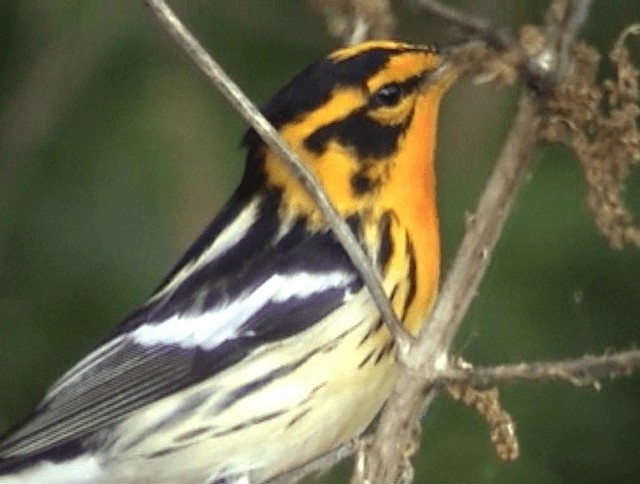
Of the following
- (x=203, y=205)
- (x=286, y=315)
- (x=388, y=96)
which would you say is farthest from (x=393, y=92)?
(x=203, y=205)

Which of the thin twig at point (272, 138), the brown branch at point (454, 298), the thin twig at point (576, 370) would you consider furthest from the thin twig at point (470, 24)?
the thin twig at point (576, 370)

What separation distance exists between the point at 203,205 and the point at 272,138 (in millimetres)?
1549

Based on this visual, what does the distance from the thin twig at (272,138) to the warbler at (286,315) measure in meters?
0.45

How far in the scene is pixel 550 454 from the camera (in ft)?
9.82

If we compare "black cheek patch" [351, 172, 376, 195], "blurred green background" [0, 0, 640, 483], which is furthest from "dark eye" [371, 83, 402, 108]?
"blurred green background" [0, 0, 640, 483]

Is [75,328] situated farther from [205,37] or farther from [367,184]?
[367,184]

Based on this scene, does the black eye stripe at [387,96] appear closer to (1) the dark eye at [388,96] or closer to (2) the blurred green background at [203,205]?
(1) the dark eye at [388,96]

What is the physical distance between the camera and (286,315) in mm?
2316

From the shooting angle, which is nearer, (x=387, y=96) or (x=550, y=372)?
(x=550, y=372)

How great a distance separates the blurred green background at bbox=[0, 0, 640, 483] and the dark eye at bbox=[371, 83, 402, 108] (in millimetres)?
661

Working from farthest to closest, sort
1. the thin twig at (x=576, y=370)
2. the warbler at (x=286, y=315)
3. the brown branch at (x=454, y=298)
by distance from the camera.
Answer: the warbler at (x=286, y=315)
the brown branch at (x=454, y=298)
the thin twig at (x=576, y=370)

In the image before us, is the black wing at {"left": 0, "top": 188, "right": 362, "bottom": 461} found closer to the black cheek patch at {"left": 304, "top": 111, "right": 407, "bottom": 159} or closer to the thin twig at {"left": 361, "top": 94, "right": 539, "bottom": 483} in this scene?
the black cheek patch at {"left": 304, "top": 111, "right": 407, "bottom": 159}

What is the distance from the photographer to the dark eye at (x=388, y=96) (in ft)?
7.52

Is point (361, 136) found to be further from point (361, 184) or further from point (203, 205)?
point (203, 205)
